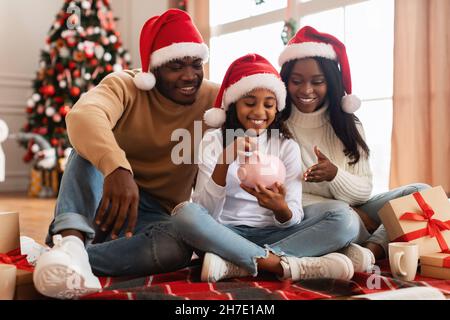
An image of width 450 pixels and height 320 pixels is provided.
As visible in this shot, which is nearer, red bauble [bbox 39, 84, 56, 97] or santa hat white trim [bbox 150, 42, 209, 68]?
santa hat white trim [bbox 150, 42, 209, 68]

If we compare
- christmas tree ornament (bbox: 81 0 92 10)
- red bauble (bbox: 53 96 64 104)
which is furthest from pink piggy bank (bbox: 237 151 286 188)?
christmas tree ornament (bbox: 81 0 92 10)

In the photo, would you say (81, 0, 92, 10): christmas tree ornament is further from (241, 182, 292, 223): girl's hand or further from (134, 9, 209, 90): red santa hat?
(241, 182, 292, 223): girl's hand

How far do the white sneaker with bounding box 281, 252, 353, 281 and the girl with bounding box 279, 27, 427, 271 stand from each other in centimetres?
28

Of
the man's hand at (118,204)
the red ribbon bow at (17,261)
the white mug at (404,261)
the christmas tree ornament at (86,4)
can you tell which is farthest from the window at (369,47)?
the red ribbon bow at (17,261)

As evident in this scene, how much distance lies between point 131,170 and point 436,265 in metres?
0.76

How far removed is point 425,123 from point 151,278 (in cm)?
189

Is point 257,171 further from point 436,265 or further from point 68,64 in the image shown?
point 68,64

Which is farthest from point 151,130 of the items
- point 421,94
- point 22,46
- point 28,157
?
point 22,46

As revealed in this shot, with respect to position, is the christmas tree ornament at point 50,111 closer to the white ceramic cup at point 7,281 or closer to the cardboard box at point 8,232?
the cardboard box at point 8,232

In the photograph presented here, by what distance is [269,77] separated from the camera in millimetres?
1477

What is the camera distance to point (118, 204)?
118cm

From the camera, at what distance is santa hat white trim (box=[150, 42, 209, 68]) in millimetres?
1568

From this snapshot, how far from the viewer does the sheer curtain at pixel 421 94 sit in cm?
259

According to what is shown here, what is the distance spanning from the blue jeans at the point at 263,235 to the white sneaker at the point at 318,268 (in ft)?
0.14
